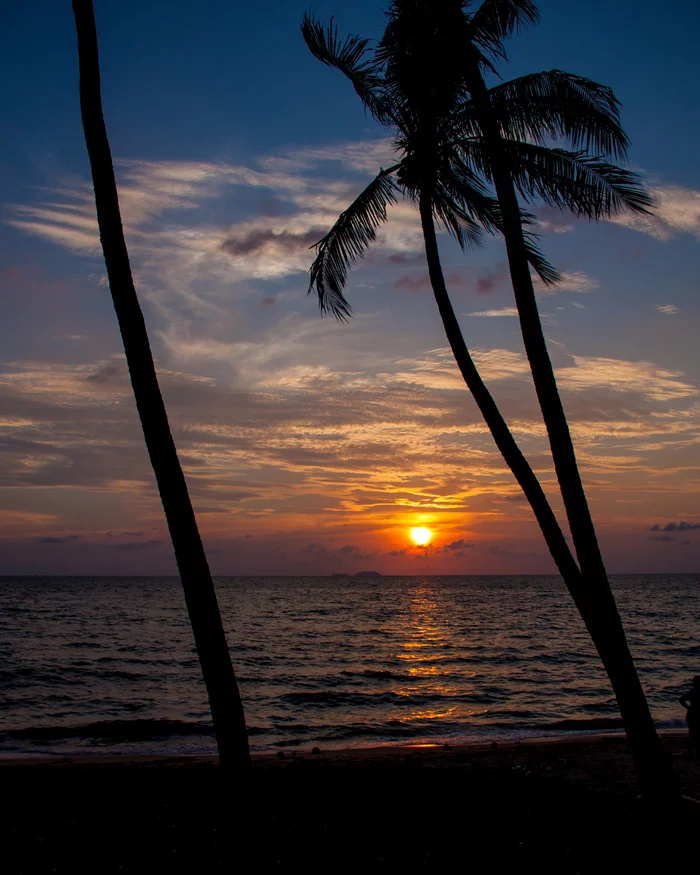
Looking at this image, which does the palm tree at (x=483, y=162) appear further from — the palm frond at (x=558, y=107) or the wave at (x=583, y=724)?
the wave at (x=583, y=724)

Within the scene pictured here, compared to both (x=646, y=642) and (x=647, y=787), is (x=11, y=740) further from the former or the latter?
(x=646, y=642)

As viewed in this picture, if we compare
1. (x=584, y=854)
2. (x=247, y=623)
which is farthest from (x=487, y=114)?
(x=247, y=623)

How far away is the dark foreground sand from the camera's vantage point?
668cm

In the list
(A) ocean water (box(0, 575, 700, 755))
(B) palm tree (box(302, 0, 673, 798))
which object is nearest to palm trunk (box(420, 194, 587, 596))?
(B) palm tree (box(302, 0, 673, 798))

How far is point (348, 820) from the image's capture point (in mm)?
8078

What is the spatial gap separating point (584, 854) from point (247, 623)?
50.6 m

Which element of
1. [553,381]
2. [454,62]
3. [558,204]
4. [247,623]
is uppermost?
[454,62]

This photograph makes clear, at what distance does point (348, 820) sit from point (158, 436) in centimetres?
544

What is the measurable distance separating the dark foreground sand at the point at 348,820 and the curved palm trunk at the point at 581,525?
618 millimetres

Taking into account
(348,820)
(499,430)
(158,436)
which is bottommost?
(348,820)

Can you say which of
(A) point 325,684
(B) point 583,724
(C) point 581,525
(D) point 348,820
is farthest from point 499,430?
(A) point 325,684

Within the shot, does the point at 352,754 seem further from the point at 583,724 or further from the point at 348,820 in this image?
the point at 583,724

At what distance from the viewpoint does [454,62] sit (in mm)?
8789

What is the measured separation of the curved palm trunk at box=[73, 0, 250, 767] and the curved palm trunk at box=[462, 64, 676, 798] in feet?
12.6
